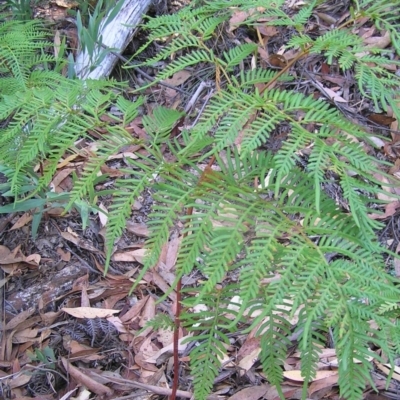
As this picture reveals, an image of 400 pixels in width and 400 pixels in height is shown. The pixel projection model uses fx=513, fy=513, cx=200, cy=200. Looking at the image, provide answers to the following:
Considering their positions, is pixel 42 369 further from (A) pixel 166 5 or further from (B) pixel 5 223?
(A) pixel 166 5

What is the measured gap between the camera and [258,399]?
67.3 inches

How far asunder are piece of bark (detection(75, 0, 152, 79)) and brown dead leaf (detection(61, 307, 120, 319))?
1176 millimetres

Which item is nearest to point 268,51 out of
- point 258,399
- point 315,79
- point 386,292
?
point 315,79

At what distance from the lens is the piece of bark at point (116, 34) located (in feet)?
→ 8.41

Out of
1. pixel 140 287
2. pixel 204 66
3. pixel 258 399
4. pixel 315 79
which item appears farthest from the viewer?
pixel 204 66

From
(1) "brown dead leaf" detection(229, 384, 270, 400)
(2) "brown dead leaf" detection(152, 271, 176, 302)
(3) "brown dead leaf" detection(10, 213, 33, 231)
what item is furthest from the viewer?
(3) "brown dead leaf" detection(10, 213, 33, 231)

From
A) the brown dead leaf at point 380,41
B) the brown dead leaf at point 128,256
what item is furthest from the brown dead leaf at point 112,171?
the brown dead leaf at point 380,41

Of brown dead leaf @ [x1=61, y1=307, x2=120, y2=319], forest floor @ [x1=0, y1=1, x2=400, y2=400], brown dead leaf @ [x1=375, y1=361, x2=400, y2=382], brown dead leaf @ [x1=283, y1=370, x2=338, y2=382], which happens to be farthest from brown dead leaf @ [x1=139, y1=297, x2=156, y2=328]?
brown dead leaf @ [x1=375, y1=361, x2=400, y2=382]

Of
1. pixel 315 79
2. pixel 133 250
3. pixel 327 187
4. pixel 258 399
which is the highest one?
pixel 315 79

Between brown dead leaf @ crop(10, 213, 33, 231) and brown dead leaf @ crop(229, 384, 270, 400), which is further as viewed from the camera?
brown dead leaf @ crop(10, 213, 33, 231)

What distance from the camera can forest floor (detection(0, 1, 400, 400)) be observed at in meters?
1.75

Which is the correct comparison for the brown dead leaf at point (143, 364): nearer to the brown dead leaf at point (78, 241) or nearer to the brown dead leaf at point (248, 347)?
the brown dead leaf at point (248, 347)

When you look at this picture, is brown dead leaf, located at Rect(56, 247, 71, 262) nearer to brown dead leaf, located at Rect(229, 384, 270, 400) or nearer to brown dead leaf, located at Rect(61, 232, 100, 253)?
brown dead leaf, located at Rect(61, 232, 100, 253)

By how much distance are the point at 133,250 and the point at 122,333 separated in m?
0.38
